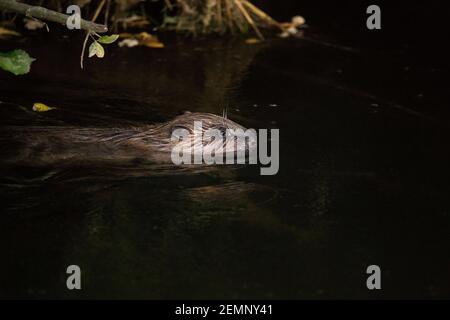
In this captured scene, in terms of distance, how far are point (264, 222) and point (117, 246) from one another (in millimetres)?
908

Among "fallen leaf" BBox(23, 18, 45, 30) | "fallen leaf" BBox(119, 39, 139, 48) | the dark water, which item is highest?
"fallen leaf" BBox(23, 18, 45, 30)

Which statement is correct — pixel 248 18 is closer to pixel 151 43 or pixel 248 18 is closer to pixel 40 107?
pixel 151 43

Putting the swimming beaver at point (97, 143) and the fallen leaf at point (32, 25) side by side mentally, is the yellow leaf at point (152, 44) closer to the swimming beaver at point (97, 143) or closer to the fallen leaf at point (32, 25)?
the fallen leaf at point (32, 25)

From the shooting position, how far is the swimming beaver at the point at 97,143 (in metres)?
5.36

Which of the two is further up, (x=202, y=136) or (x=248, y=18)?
(x=248, y=18)

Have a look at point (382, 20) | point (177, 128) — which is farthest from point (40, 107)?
point (382, 20)

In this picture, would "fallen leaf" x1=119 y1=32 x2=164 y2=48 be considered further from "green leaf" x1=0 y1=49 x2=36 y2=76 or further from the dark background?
"green leaf" x1=0 y1=49 x2=36 y2=76

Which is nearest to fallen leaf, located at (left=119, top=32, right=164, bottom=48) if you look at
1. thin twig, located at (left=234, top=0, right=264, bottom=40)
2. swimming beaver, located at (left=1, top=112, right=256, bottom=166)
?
thin twig, located at (left=234, top=0, right=264, bottom=40)

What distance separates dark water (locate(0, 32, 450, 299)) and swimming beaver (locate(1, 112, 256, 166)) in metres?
0.18

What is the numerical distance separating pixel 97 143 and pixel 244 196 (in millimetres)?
1201

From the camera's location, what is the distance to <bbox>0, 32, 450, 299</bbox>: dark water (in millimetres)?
4004

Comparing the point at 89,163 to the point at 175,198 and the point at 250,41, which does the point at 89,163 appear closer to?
the point at 175,198

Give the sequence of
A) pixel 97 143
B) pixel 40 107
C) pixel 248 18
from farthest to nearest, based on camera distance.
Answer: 1. pixel 248 18
2. pixel 40 107
3. pixel 97 143

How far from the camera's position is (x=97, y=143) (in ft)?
18.1
